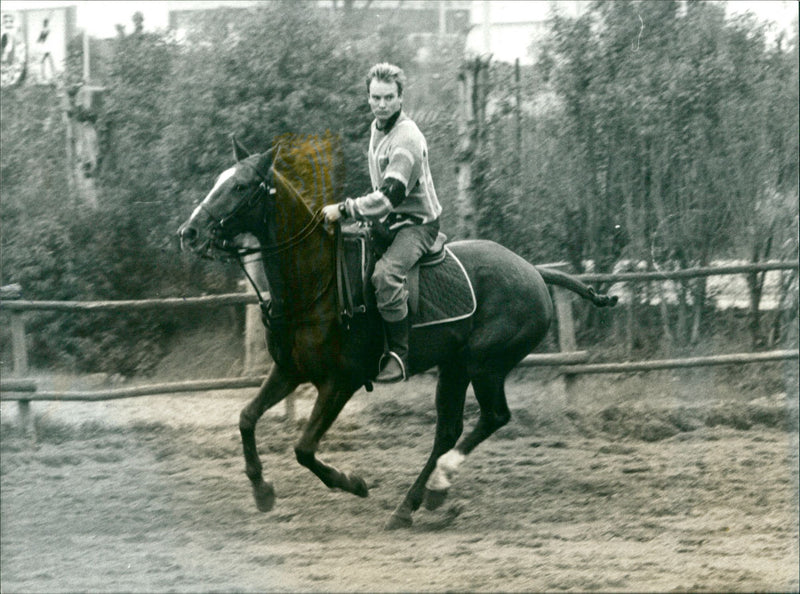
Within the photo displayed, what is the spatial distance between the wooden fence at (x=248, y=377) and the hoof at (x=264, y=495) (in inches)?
69.4


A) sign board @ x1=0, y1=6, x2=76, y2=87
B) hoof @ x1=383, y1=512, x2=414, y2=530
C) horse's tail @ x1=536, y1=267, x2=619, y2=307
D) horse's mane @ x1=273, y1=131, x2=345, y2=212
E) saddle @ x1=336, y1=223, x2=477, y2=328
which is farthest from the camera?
sign board @ x1=0, y1=6, x2=76, y2=87

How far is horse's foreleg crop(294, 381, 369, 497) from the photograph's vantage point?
20.8ft

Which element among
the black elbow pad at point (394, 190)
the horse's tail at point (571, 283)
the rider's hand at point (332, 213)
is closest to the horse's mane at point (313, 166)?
the rider's hand at point (332, 213)

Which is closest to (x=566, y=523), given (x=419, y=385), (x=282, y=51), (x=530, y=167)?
(x=419, y=385)

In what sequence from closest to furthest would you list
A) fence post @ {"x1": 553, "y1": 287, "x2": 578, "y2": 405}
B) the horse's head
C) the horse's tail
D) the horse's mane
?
the horse's head < the horse's mane < the horse's tail < fence post @ {"x1": 553, "y1": 287, "x2": 578, "y2": 405}

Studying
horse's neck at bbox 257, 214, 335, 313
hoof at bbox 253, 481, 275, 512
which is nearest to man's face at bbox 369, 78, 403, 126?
horse's neck at bbox 257, 214, 335, 313

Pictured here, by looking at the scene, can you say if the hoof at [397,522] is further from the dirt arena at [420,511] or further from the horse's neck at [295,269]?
the horse's neck at [295,269]

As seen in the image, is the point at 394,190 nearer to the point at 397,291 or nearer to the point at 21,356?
the point at 397,291

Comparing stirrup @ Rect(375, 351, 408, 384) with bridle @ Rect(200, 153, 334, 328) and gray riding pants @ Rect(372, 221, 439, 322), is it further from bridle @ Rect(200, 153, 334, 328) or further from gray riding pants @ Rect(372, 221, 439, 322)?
bridle @ Rect(200, 153, 334, 328)

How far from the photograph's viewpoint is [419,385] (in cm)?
888

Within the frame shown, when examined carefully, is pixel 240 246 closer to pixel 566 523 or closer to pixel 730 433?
pixel 566 523

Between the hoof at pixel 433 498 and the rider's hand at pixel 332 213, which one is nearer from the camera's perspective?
the rider's hand at pixel 332 213

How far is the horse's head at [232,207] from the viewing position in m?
6.05

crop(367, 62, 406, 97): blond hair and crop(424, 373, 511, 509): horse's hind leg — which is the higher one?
crop(367, 62, 406, 97): blond hair
